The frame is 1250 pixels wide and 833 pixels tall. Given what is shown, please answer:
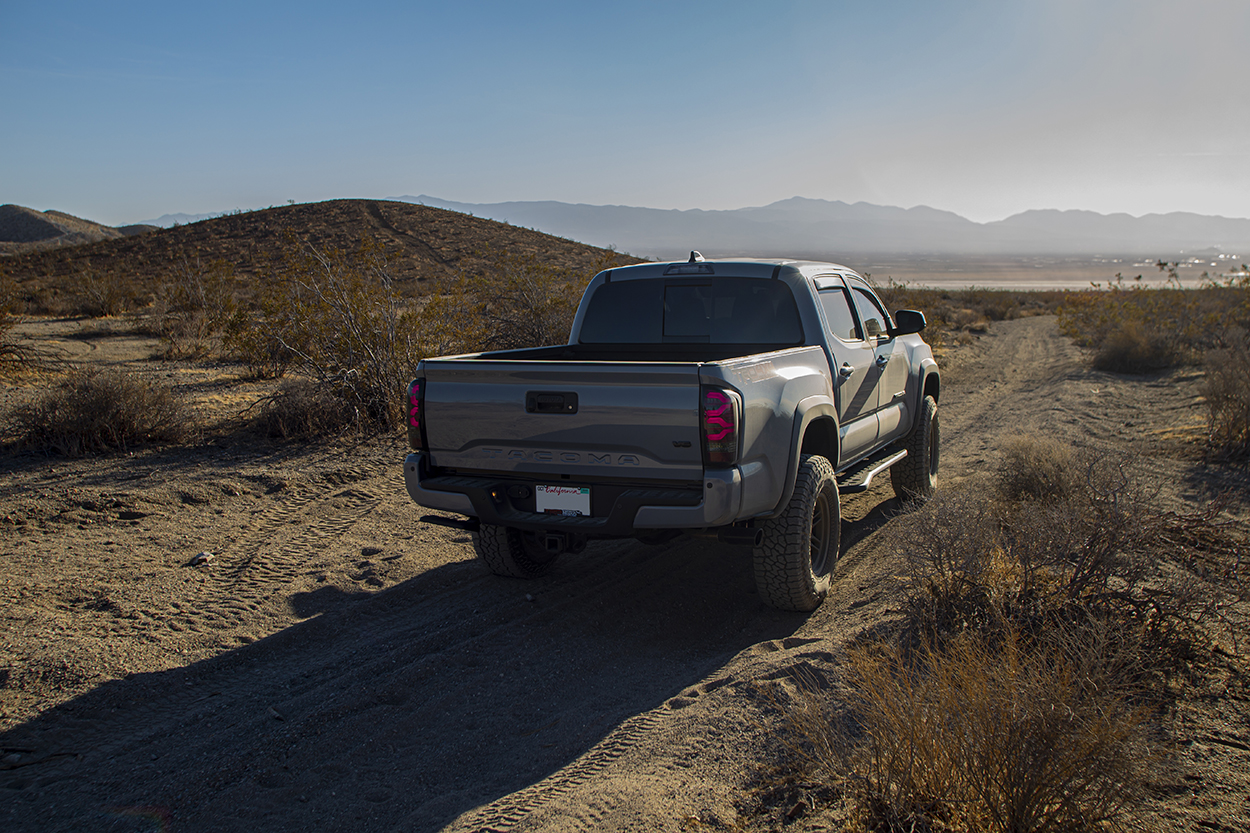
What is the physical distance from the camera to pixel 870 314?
20.4ft

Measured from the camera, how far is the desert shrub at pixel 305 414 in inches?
331

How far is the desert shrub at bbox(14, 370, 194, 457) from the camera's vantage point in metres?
7.35

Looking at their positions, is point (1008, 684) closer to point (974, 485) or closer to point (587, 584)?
point (587, 584)

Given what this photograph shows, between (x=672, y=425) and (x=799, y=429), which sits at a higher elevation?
(x=672, y=425)

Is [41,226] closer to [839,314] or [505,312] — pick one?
[505,312]

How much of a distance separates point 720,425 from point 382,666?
2.16m

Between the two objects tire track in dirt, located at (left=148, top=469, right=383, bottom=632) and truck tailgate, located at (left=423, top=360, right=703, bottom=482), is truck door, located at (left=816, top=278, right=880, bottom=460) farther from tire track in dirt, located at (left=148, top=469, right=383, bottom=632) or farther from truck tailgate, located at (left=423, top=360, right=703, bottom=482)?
tire track in dirt, located at (left=148, top=469, right=383, bottom=632)

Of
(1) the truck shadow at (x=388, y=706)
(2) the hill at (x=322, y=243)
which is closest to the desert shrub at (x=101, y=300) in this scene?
(2) the hill at (x=322, y=243)

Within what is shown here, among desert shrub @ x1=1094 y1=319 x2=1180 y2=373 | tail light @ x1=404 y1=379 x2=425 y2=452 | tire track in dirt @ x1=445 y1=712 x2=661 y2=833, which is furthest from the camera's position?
desert shrub @ x1=1094 y1=319 x2=1180 y2=373

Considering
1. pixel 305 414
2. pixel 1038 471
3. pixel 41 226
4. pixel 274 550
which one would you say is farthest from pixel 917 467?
pixel 41 226

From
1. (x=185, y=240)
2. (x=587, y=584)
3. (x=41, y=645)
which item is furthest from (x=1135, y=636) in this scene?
(x=185, y=240)

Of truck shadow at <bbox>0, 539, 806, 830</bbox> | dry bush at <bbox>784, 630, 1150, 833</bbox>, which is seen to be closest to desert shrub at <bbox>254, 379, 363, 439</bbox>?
truck shadow at <bbox>0, 539, 806, 830</bbox>

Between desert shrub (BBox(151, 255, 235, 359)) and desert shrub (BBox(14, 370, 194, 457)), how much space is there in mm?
6825

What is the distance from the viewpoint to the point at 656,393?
12.0 feet
